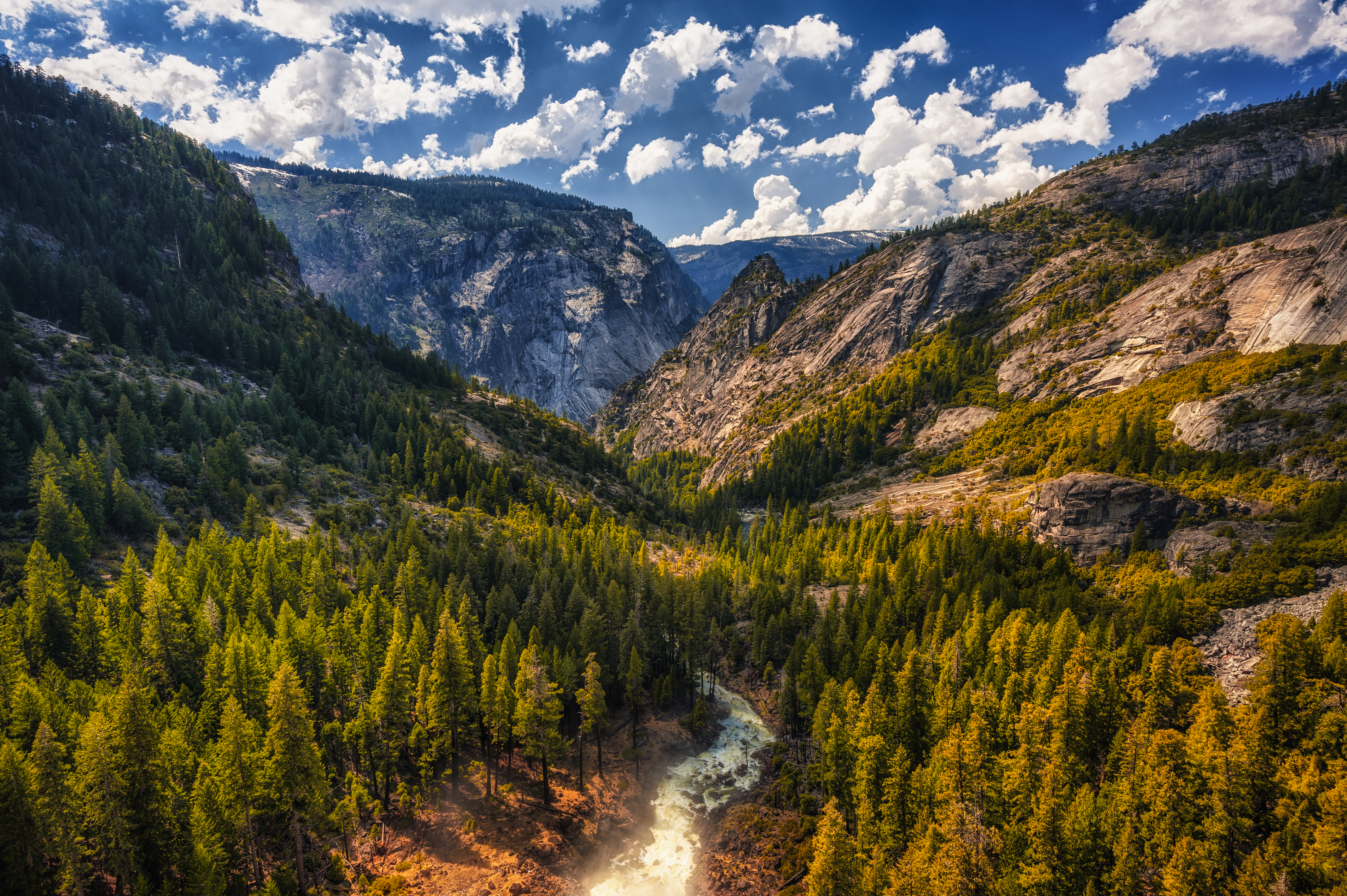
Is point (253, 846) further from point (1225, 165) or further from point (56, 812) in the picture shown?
point (1225, 165)

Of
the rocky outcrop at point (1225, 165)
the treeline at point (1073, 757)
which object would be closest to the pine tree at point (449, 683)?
the treeline at point (1073, 757)

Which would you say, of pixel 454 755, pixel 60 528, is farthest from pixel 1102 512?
pixel 60 528

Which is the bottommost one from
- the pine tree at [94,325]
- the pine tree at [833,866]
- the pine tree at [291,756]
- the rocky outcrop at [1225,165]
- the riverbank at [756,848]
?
the riverbank at [756,848]

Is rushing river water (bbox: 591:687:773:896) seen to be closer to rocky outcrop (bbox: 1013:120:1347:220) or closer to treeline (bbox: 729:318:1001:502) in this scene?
treeline (bbox: 729:318:1001:502)

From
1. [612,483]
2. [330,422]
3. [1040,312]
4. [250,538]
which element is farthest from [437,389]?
[1040,312]

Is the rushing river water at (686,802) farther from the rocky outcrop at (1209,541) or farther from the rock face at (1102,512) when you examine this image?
the rocky outcrop at (1209,541)

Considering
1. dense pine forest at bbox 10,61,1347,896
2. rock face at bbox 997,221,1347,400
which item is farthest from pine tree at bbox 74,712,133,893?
rock face at bbox 997,221,1347,400
